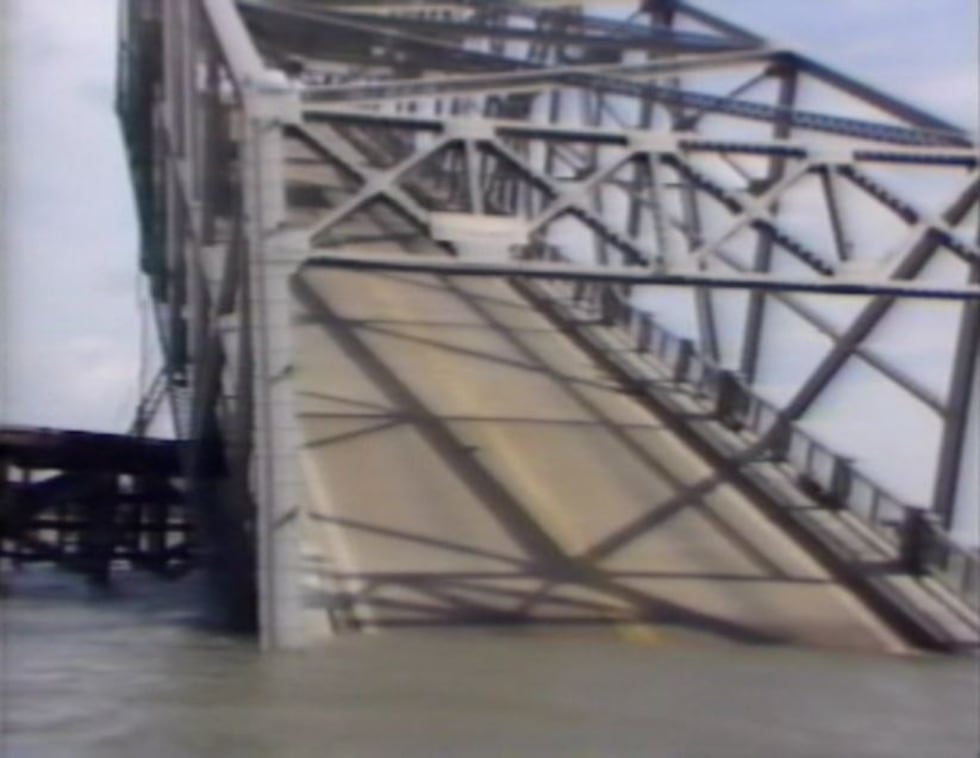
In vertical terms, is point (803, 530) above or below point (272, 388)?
below

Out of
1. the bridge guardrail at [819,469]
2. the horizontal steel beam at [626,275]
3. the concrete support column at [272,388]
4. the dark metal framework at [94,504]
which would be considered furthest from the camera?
the dark metal framework at [94,504]

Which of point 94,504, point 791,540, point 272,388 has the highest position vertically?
point 272,388

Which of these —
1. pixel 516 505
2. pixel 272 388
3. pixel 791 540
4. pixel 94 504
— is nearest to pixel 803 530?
pixel 791 540

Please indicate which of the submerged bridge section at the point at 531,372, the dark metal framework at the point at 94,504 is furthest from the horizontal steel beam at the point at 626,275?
the dark metal framework at the point at 94,504

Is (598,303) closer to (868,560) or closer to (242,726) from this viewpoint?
(868,560)

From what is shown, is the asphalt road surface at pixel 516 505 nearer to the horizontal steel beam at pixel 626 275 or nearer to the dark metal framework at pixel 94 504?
the horizontal steel beam at pixel 626 275

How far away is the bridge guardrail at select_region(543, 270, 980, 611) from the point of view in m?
29.4

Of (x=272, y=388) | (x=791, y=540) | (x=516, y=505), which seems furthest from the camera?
(x=516, y=505)

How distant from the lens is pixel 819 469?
33.2m

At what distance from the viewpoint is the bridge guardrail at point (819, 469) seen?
96.4 ft

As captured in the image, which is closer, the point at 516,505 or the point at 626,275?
the point at 626,275

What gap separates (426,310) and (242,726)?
93.7ft

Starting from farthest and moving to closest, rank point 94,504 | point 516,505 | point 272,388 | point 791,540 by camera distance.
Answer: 1. point 94,504
2. point 516,505
3. point 791,540
4. point 272,388

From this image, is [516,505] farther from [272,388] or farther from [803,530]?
[272,388]
